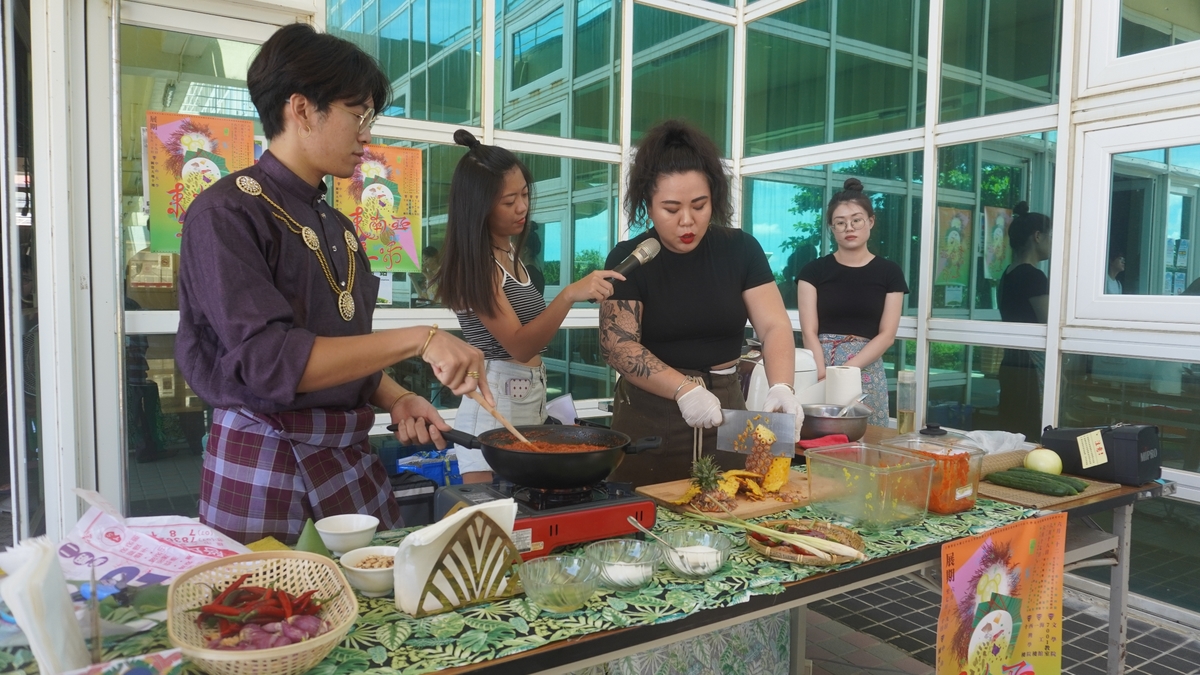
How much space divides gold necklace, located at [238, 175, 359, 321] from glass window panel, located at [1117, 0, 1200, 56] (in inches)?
131

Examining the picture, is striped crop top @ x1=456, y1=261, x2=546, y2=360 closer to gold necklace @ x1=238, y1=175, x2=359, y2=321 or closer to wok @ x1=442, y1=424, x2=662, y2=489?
gold necklace @ x1=238, y1=175, x2=359, y2=321

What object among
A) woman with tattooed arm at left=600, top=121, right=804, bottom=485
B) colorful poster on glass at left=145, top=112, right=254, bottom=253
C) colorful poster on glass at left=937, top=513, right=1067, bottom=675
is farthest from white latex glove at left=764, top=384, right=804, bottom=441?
colorful poster on glass at left=145, top=112, right=254, bottom=253

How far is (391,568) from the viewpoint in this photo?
1.24 m

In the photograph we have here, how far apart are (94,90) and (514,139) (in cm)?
201

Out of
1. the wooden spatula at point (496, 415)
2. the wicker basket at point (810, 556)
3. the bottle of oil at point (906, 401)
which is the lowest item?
the wicker basket at point (810, 556)

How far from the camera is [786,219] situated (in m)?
5.05

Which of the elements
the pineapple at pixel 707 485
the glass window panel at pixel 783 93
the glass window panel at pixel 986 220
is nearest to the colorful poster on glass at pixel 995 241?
the glass window panel at pixel 986 220

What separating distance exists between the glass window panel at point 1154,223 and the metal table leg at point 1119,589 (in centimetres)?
143

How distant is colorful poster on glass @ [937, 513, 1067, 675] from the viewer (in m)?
1.60

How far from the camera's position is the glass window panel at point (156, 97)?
320 centimetres

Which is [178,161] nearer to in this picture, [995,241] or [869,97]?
[869,97]

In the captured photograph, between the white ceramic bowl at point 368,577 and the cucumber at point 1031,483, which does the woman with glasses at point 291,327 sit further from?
the cucumber at point 1031,483

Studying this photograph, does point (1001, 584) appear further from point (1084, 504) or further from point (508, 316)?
point (508, 316)

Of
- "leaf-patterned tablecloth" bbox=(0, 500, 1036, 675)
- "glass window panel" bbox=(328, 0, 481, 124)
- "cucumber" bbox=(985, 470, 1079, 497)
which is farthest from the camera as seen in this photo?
"glass window panel" bbox=(328, 0, 481, 124)
